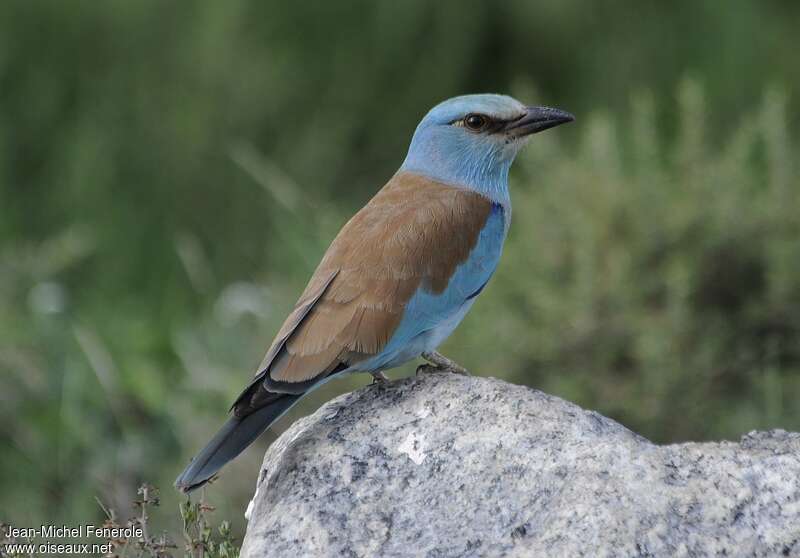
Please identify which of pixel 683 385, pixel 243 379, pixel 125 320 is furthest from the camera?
pixel 125 320

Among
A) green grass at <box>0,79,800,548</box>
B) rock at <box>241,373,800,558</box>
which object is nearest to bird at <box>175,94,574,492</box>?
rock at <box>241,373,800,558</box>

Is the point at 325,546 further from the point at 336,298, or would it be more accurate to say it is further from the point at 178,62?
the point at 178,62

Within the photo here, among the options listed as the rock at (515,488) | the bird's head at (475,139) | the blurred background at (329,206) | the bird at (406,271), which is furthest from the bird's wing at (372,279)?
the blurred background at (329,206)

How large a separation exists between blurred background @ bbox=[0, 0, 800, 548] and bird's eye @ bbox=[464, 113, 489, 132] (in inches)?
56.3

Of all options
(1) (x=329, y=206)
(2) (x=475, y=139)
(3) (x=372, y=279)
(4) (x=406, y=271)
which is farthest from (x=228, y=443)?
(1) (x=329, y=206)

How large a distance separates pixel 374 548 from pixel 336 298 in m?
1.02

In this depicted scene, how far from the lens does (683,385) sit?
19.2 ft

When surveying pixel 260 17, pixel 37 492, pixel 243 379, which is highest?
pixel 260 17

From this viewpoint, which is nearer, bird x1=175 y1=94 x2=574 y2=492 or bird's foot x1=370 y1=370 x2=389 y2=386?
bird x1=175 y1=94 x2=574 y2=492

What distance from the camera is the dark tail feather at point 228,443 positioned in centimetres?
349

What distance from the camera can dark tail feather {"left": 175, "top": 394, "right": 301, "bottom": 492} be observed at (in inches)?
137

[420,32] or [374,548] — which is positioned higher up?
[420,32]

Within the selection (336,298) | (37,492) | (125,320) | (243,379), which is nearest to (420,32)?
(125,320)

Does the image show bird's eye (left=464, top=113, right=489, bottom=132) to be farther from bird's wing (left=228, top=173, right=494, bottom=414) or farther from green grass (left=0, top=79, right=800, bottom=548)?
green grass (left=0, top=79, right=800, bottom=548)
